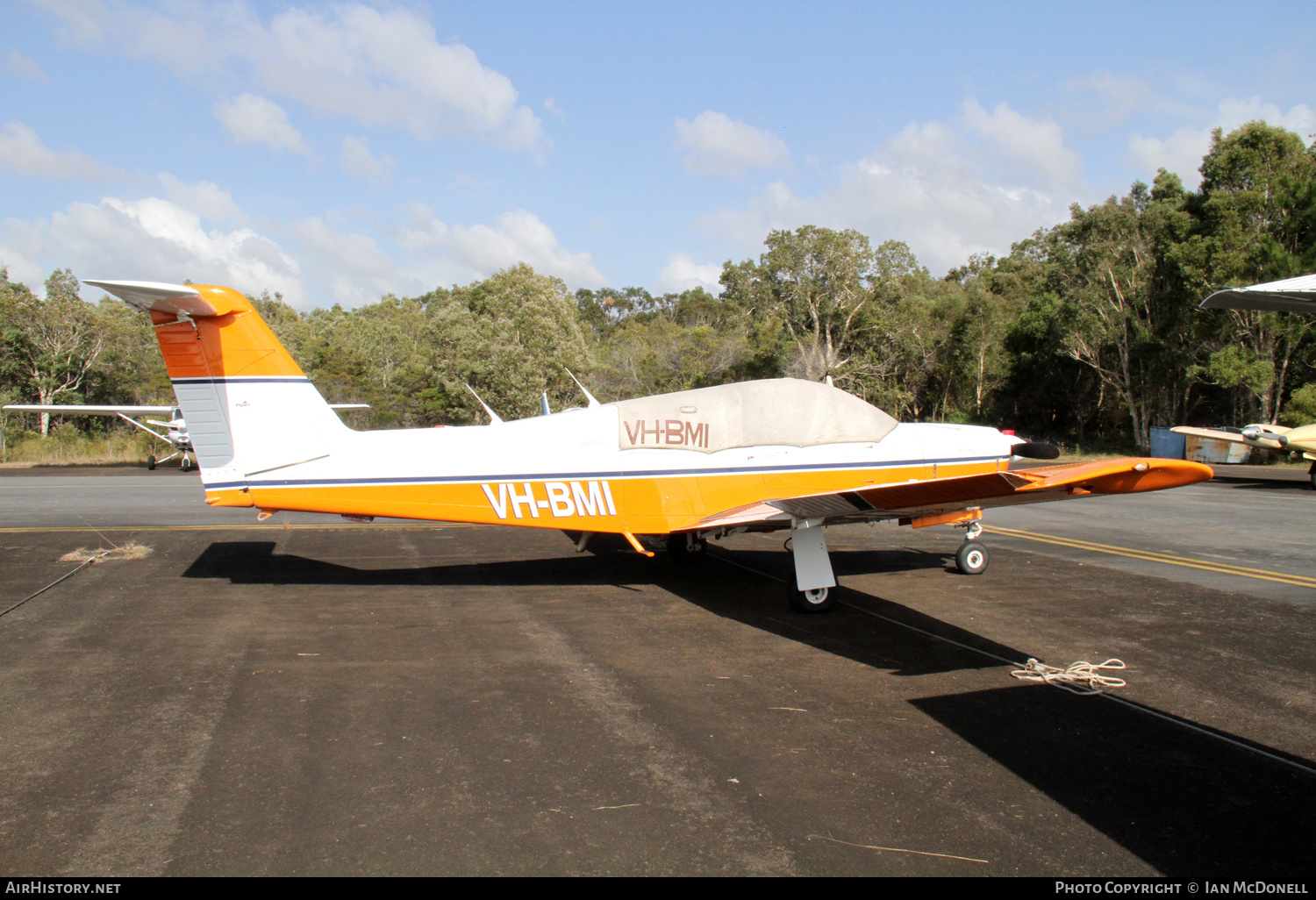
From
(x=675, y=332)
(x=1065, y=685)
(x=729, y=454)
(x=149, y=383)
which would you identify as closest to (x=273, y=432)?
(x=729, y=454)

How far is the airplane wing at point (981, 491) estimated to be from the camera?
5.49 m

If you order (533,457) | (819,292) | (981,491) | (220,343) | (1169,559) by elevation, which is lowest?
(1169,559)

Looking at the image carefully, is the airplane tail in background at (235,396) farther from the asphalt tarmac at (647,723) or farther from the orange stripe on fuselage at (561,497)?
the asphalt tarmac at (647,723)

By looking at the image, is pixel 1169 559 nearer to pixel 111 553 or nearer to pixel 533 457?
pixel 533 457

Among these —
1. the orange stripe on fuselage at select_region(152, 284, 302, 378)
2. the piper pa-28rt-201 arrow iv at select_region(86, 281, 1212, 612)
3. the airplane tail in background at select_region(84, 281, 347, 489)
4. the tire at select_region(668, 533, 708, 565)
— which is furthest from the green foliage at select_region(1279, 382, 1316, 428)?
the orange stripe on fuselage at select_region(152, 284, 302, 378)

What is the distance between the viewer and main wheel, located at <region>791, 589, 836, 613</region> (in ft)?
24.6

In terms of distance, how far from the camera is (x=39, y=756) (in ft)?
14.0

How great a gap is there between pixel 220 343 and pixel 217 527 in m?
6.61

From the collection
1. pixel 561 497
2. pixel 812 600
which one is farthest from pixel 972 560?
pixel 561 497

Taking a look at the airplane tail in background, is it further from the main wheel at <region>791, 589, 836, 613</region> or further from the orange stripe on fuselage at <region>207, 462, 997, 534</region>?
the main wheel at <region>791, 589, 836, 613</region>

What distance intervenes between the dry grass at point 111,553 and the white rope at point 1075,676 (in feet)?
34.7

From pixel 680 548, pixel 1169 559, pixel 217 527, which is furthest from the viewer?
pixel 217 527

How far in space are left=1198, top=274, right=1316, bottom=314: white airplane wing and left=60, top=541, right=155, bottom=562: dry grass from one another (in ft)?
38.5

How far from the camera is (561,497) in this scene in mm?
Answer: 7898
